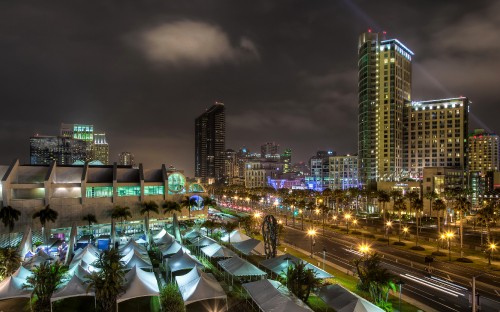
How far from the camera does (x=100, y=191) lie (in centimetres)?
9131

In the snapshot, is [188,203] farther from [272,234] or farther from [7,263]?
[7,263]

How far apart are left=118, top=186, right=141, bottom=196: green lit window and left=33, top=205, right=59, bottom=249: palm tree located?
1842cm

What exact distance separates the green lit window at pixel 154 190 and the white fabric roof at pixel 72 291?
58138 millimetres

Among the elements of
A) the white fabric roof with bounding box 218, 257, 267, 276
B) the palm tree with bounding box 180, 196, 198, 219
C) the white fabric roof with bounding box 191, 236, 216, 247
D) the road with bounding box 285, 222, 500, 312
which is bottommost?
the road with bounding box 285, 222, 500, 312

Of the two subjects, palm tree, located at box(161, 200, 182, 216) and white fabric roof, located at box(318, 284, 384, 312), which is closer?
white fabric roof, located at box(318, 284, 384, 312)

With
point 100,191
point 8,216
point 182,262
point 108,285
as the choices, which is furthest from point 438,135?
point 108,285

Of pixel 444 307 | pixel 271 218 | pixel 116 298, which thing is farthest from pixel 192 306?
pixel 444 307

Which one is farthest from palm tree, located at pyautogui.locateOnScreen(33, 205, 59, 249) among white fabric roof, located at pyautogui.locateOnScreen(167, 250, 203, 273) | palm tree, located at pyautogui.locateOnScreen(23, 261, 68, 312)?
palm tree, located at pyautogui.locateOnScreen(23, 261, 68, 312)

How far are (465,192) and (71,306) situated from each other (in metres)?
131

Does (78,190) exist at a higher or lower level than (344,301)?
higher

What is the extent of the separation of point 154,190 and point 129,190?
282 inches

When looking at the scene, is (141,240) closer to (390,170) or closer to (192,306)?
(192,306)

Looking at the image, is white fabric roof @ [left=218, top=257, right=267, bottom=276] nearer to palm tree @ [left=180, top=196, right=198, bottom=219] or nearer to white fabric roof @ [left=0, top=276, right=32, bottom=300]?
white fabric roof @ [left=0, top=276, right=32, bottom=300]

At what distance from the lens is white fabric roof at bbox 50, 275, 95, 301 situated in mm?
39031
